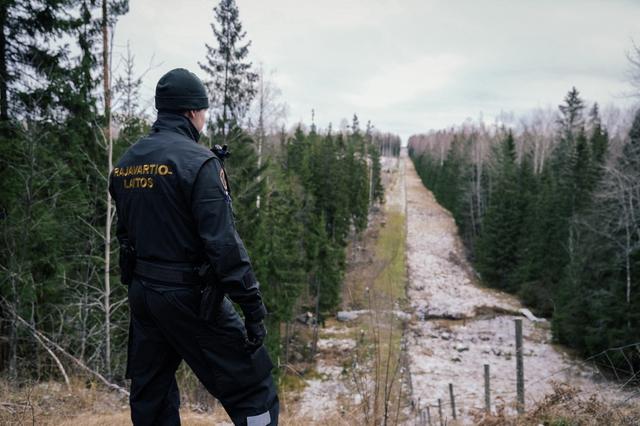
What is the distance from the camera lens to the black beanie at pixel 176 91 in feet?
8.55

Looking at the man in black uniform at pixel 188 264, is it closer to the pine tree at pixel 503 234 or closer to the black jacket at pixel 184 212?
the black jacket at pixel 184 212

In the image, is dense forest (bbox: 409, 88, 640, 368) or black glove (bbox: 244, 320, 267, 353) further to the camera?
dense forest (bbox: 409, 88, 640, 368)

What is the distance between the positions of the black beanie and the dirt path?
5114 mm

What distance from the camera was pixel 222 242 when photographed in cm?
227

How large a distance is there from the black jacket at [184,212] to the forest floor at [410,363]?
4.12 feet

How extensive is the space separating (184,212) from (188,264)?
292 mm

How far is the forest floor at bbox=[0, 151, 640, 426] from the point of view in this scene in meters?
4.06

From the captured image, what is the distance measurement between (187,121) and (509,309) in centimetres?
3066

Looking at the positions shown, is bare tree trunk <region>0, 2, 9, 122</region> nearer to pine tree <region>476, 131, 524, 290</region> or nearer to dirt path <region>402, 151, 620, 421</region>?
dirt path <region>402, 151, 620, 421</region>

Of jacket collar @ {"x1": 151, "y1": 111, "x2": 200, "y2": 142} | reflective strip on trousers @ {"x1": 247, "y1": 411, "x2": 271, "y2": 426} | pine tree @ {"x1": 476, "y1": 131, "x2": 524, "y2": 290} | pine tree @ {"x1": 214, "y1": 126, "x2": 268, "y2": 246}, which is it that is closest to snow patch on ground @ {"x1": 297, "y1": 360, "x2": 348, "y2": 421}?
pine tree @ {"x1": 214, "y1": 126, "x2": 268, "y2": 246}

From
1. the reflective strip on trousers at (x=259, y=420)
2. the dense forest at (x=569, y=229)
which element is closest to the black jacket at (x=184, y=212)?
the reflective strip on trousers at (x=259, y=420)

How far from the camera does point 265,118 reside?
23.0m

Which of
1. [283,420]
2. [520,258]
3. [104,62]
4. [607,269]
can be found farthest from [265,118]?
[520,258]

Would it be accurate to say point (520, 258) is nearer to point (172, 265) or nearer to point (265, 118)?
point (265, 118)
